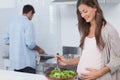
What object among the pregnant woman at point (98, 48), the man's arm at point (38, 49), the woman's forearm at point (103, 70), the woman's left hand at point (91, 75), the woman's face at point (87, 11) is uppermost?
the woman's face at point (87, 11)

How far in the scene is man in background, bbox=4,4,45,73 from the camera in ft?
9.31

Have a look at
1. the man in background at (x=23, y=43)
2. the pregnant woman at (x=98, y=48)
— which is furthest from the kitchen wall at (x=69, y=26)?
the pregnant woman at (x=98, y=48)

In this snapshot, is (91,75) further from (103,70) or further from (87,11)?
(87,11)

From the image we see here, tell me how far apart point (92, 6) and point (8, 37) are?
176 centimetres

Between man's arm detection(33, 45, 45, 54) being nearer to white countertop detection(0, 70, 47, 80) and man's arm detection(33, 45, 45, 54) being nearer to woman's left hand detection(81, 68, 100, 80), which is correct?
white countertop detection(0, 70, 47, 80)

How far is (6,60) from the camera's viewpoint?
10.9ft

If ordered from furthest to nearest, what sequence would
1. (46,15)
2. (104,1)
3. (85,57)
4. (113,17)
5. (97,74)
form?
(46,15) → (113,17) → (104,1) → (85,57) → (97,74)

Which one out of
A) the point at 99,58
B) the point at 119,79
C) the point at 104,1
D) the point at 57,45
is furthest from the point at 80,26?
the point at 57,45

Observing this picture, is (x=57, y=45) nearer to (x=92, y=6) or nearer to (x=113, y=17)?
(x=113, y=17)

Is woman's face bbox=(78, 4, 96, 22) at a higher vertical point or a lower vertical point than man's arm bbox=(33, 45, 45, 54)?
higher

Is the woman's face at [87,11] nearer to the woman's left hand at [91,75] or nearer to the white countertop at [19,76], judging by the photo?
the woman's left hand at [91,75]

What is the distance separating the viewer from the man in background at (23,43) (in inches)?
112

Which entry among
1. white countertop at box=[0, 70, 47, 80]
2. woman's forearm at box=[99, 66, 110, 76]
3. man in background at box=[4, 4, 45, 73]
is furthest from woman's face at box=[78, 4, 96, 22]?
man in background at box=[4, 4, 45, 73]

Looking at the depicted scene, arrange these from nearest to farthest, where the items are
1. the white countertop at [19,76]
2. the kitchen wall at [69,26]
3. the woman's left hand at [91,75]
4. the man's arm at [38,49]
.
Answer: the woman's left hand at [91,75] < the white countertop at [19,76] < the man's arm at [38,49] < the kitchen wall at [69,26]
